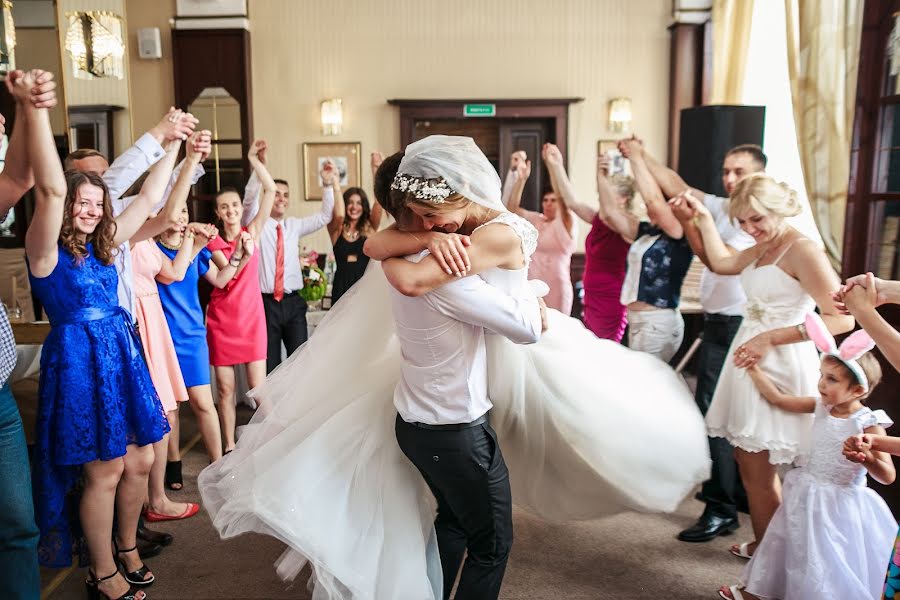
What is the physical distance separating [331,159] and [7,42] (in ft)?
11.5

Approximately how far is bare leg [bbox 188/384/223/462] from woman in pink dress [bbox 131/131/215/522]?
0.18 metres

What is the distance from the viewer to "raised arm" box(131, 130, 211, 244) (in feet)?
8.61

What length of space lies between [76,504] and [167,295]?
3.74 ft

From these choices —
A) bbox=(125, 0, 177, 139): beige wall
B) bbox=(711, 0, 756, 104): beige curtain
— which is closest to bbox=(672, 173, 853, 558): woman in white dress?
bbox=(711, 0, 756, 104): beige curtain

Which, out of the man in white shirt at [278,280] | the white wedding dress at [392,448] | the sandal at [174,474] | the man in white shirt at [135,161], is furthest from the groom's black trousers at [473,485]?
the man in white shirt at [278,280]

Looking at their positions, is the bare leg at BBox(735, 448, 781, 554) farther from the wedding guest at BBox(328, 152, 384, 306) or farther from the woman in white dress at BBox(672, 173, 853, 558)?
the wedding guest at BBox(328, 152, 384, 306)

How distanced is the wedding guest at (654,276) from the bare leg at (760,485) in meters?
0.78

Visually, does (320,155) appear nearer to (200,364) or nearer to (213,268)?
(213,268)

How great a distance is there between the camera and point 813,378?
97.4 inches

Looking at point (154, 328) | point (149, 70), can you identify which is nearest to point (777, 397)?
point (154, 328)

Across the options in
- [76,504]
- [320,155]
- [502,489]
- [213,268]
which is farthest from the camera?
[320,155]

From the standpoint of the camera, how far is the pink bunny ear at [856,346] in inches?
82.0

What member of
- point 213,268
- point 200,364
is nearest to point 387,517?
point 200,364

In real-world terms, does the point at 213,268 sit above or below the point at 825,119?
below
